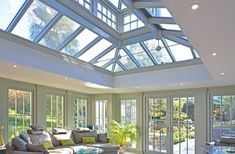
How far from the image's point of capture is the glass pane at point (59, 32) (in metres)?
5.40

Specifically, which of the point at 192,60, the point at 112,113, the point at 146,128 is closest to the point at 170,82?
the point at 192,60

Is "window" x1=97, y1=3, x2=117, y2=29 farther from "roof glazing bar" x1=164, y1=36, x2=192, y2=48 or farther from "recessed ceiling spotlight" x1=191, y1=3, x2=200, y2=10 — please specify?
"recessed ceiling spotlight" x1=191, y1=3, x2=200, y2=10

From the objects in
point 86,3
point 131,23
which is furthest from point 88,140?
point 86,3

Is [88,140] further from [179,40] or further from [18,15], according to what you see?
[18,15]

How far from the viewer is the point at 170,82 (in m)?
7.23

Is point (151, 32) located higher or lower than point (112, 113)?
higher

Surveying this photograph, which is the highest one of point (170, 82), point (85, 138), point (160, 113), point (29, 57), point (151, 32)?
point (151, 32)

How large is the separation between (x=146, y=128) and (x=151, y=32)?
4312 millimetres

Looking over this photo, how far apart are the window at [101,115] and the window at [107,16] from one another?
4.60 m

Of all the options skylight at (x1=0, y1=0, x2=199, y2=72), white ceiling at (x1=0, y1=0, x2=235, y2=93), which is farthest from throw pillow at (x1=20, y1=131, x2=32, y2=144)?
skylight at (x1=0, y1=0, x2=199, y2=72)

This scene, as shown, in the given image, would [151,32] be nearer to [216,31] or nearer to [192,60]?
[192,60]

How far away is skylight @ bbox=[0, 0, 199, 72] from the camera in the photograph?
4796 millimetres

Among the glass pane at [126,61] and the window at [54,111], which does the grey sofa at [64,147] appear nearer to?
the window at [54,111]

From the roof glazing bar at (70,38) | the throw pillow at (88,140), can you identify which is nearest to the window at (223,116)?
the throw pillow at (88,140)
